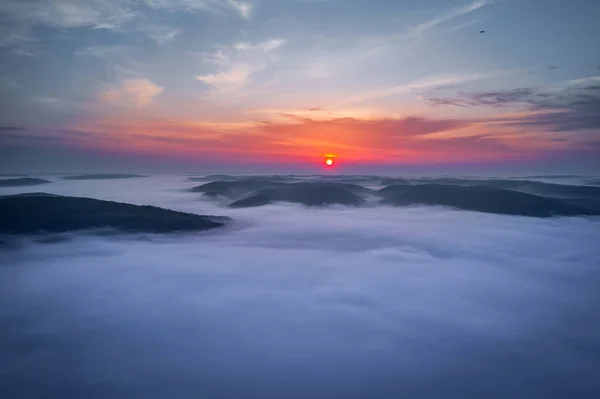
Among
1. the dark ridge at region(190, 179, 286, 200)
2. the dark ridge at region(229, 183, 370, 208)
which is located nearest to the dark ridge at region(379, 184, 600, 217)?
the dark ridge at region(229, 183, 370, 208)

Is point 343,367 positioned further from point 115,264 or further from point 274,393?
point 115,264

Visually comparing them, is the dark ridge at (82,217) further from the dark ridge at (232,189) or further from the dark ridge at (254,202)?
the dark ridge at (232,189)

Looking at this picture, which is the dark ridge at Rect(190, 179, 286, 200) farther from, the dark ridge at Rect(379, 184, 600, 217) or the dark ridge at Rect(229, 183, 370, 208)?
the dark ridge at Rect(379, 184, 600, 217)

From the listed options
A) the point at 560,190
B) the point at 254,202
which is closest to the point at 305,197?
the point at 254,202

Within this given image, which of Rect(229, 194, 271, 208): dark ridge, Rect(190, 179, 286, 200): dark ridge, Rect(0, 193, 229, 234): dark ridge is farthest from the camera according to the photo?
Rect(190, 179, 286, 200): dark ridge

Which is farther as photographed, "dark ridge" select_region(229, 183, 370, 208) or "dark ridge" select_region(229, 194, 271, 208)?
"dark ridge" select_region(229, 183, 370, 208)

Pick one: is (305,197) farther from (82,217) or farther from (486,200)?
(82,217)

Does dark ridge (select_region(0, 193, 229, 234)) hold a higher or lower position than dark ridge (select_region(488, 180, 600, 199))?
lower
